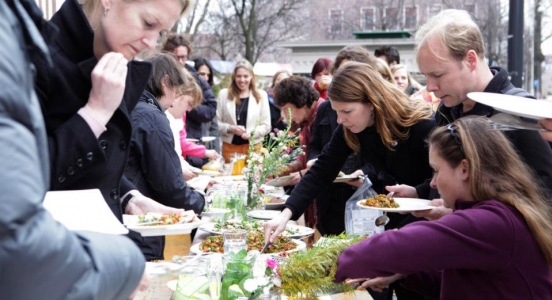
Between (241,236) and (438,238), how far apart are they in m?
0.74

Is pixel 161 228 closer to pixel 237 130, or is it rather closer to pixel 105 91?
pixel 105 91

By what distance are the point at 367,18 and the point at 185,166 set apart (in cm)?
2470

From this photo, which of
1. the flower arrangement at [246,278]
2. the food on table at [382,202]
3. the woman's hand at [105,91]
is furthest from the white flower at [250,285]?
the food on table at [382,202]

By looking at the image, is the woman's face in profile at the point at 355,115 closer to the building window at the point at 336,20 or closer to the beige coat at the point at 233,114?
the beige coat at the point at 233,114

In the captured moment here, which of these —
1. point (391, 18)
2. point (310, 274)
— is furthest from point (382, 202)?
point (391, 18)

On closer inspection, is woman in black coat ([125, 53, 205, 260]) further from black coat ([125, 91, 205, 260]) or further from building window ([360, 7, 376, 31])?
building window ([360, 7, 376, 31])

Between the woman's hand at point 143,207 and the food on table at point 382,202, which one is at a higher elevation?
the woman's hand at point 143,207

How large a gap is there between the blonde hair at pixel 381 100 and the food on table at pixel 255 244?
0.83 meters

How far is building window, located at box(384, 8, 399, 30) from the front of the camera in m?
27.7

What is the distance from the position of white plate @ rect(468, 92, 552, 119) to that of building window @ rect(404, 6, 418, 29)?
26.8 metres

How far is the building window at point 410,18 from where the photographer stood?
2833cm

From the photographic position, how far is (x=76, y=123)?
1708 mm

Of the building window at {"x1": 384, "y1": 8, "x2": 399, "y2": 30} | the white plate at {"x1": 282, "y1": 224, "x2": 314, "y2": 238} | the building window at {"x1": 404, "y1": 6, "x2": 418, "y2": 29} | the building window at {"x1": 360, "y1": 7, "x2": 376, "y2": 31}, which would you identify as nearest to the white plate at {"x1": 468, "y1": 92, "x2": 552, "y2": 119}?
the white plate at {"x1": 282, "y1": 224, "x2": 314, "y2": 238}

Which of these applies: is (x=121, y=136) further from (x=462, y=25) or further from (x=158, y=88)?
(x=158, y=88)
